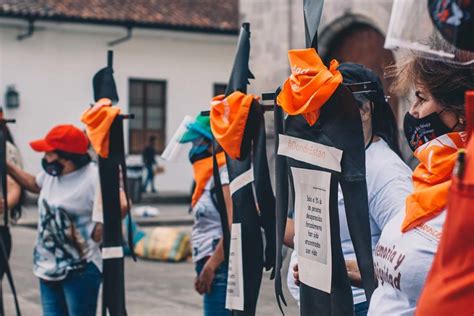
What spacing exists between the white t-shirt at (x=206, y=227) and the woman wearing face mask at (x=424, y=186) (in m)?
2.57

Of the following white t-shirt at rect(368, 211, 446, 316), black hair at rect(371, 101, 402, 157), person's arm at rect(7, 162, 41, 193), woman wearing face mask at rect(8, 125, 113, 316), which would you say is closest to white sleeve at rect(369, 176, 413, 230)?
black hair at rect(371, 101, 402, 157)

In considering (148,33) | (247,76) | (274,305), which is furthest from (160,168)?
(247,76)

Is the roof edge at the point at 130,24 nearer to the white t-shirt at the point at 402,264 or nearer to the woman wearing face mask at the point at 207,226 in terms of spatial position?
the woman wearing face mask at the point at 207,226

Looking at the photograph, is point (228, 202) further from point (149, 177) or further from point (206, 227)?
point (149, 177)

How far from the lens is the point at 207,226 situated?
17.2 feet

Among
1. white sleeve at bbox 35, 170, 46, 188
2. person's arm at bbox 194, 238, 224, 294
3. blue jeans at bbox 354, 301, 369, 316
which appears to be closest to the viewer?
blue jeans at bbox 354, 301, 369, 316

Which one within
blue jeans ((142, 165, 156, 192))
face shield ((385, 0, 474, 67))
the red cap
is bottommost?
blue jeans ((142, 165, 156, 192))

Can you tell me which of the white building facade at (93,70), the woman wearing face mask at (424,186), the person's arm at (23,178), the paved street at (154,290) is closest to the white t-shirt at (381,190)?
the woman wearing face mask at (424,186)

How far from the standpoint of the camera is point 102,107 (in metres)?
5.20

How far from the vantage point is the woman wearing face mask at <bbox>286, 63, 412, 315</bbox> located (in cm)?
332

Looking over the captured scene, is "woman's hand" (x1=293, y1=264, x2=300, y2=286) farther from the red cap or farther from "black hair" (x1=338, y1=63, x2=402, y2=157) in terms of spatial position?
the red cap

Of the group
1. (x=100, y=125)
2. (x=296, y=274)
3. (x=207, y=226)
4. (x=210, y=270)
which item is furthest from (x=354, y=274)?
(x=100, y=125)

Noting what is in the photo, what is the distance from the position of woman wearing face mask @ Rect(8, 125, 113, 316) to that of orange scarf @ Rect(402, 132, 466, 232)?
3272mm

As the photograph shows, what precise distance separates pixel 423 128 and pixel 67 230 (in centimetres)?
323
